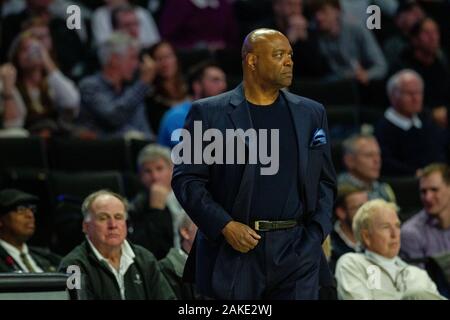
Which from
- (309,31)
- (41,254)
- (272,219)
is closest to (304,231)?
(272,219)

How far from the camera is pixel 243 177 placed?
5668mm

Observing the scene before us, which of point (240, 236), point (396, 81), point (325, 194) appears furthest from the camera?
point (396, 81)

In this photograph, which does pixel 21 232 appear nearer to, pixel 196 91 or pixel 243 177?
pixel 196 91

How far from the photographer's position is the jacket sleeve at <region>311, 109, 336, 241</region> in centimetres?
582

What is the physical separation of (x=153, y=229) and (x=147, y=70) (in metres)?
2.40

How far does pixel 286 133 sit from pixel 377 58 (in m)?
6.23

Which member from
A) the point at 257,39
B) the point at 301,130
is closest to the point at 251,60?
the point at 257,39

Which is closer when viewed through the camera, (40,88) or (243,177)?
(243,177)

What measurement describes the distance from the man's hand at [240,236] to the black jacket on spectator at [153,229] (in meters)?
2.63

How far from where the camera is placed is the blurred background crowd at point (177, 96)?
29.1 feet

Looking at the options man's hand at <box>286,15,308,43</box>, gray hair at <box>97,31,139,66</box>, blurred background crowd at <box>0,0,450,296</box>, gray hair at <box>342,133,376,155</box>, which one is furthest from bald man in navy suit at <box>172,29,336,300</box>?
man's hand at <box>286,15,308,43</box>

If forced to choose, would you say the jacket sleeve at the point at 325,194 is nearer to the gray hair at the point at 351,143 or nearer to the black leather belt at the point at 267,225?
the black leather belt at the point at 267,225

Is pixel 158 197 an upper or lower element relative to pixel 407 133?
lower

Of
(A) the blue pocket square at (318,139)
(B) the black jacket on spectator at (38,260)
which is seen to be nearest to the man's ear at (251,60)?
(A) the blue pocket square at (318,139)
